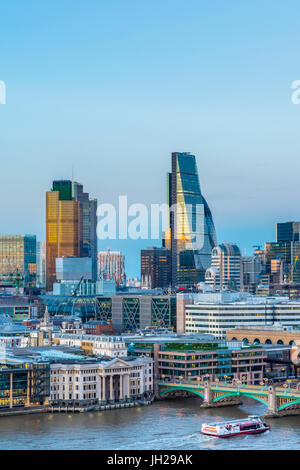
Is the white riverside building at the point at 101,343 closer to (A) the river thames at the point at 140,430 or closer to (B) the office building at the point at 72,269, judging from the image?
(A) the river thames at the point at 140,430

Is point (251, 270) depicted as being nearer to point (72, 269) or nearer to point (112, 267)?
point (112, 267)

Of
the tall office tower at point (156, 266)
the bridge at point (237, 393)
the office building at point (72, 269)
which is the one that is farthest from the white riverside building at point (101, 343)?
the tall office tower at point (156, 266)

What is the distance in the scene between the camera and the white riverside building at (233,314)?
73.6 meters

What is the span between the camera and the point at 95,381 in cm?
4956

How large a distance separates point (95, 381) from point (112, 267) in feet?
380

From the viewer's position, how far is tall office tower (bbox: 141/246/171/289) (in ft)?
558

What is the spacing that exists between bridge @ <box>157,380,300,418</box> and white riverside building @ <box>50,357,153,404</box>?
2396 millimetres

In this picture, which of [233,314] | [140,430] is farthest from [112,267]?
[140,430]

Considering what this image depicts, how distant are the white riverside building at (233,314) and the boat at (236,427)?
30010 millimetres

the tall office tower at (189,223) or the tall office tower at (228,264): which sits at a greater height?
the tall office tower at (189,223)

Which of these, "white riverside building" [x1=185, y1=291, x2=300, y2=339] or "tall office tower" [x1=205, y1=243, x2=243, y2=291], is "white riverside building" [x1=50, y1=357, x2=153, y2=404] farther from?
"tall office tower" [x1=205, y1=243, x2=243, y2=291]

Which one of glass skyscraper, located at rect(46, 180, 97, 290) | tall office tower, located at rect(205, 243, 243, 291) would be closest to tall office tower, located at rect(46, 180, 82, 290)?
glass skyscraper, located at rect(46, 180, 97, 290)

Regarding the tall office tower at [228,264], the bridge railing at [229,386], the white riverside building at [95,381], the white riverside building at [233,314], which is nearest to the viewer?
the bridge railing at [229,386]

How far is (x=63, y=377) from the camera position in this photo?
1940 inches
